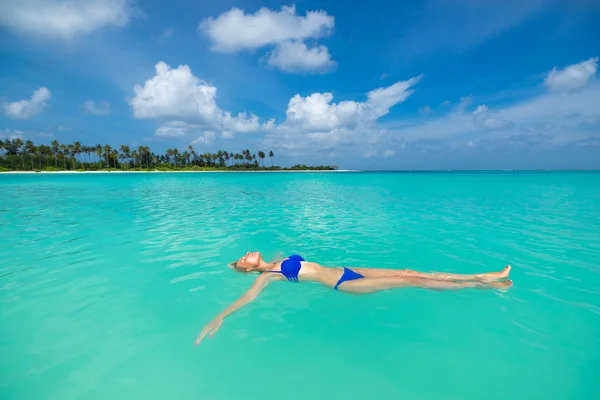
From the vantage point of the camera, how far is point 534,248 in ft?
29.2

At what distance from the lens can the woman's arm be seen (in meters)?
4.33

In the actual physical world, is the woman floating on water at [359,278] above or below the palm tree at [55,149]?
below

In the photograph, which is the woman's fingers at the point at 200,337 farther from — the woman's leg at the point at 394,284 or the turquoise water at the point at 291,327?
the woman's leg at the point at 394,284

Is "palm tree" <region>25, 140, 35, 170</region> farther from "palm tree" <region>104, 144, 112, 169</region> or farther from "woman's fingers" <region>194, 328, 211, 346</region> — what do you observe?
"woman's fingers" <region>194, 328, 211, 346</region>

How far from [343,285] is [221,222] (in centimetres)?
906

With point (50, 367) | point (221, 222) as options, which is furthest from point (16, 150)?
point (50, 367)

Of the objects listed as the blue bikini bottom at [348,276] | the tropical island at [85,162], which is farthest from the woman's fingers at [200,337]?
the tropical island at [85,162]

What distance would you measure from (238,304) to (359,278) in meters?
2.46

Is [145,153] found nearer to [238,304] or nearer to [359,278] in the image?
[238,304]

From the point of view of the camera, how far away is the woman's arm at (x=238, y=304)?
433 cm

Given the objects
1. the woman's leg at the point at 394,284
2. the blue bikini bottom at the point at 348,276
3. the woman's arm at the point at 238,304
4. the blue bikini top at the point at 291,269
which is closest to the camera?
the woman's arm at the point at 238,304

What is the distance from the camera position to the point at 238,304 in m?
4.95

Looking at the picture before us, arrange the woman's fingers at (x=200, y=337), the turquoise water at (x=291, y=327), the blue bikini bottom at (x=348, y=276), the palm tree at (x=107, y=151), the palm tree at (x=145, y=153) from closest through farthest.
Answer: the turquoise water at (x=291, y=327)
the woman's fingers at (x=200, y=337)
the blue bikini bottom at (x=348, y=276)
the palm tree at (x=107, y=151)
the palm tree at (x=145, y=153)

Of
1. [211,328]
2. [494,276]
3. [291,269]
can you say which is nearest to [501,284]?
[494,276]
